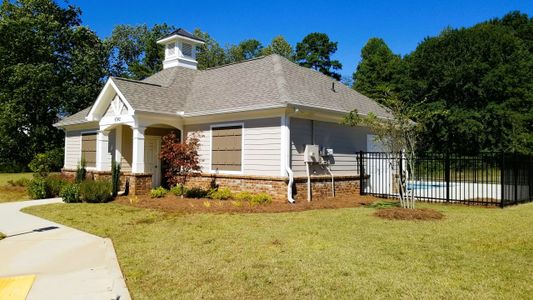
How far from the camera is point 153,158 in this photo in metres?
17.7

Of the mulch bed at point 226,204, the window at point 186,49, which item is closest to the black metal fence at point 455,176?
the mulch bed at point 226,204

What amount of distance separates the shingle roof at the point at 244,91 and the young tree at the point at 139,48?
27264 mm

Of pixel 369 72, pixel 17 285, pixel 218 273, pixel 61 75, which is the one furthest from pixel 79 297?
pixel 369 72

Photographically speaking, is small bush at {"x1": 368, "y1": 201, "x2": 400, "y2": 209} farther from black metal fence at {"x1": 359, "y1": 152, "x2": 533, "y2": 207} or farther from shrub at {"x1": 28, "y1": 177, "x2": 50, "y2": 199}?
shrub at {"x1": 28, "y1": 177, "x2": 50, "y2": 199}

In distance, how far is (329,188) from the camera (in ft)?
47.8

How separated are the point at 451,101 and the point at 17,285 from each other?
35.2m

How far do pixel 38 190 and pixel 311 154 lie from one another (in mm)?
10653

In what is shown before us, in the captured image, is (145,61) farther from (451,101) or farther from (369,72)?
(451,101)

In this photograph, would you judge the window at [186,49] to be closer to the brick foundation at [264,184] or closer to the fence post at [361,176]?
the brick foundation at [264,184]

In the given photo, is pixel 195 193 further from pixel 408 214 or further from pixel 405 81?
pixel 405 81

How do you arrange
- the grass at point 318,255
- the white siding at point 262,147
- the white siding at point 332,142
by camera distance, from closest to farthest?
the grass at point 318,255 < the white siding at point 262,147 < the white siding at point 332,142

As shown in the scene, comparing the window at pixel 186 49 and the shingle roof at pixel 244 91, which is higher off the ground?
the window at pixel 186 49

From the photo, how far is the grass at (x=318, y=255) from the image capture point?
5.03 m

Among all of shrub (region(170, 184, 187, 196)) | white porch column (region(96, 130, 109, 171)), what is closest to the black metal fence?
shrub (region(170, 184, 187, 196))
